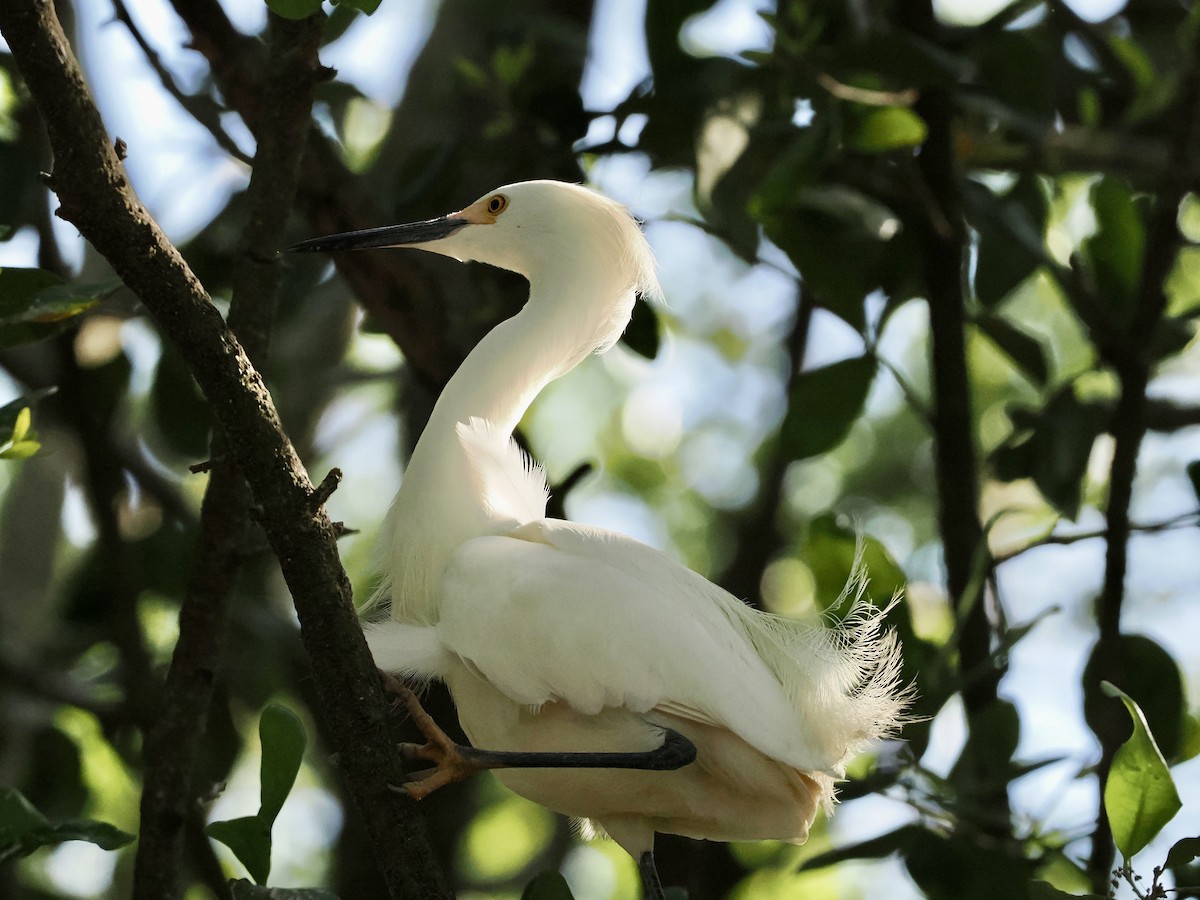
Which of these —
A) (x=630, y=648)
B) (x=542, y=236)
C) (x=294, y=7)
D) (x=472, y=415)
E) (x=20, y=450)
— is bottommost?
(x=630, y=648)

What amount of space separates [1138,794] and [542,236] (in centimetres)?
164

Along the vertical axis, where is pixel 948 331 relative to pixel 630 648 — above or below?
below

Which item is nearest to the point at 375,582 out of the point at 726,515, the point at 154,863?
the point at 154,863

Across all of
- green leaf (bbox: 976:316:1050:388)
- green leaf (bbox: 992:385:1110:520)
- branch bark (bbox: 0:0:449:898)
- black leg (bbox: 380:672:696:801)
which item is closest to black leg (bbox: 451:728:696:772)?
black leg (bbox: 380:672:696:801)

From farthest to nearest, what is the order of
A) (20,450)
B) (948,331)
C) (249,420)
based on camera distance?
(948,331) → (20,450) → (249,420)

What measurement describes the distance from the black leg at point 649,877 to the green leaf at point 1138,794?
33.0 inches

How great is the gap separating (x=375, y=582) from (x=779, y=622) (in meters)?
0.95

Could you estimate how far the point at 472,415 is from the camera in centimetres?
252

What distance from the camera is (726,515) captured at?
6973 millimetres

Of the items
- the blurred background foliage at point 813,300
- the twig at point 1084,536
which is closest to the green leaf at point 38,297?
the blurred background foliage at point 813,300

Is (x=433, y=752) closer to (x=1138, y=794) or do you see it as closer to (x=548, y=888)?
(x=548, y=888)

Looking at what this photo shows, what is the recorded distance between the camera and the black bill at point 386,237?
2641mm

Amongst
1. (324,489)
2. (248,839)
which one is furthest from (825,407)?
(248,839)

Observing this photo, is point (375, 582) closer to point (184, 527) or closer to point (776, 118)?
point (184, 527)
